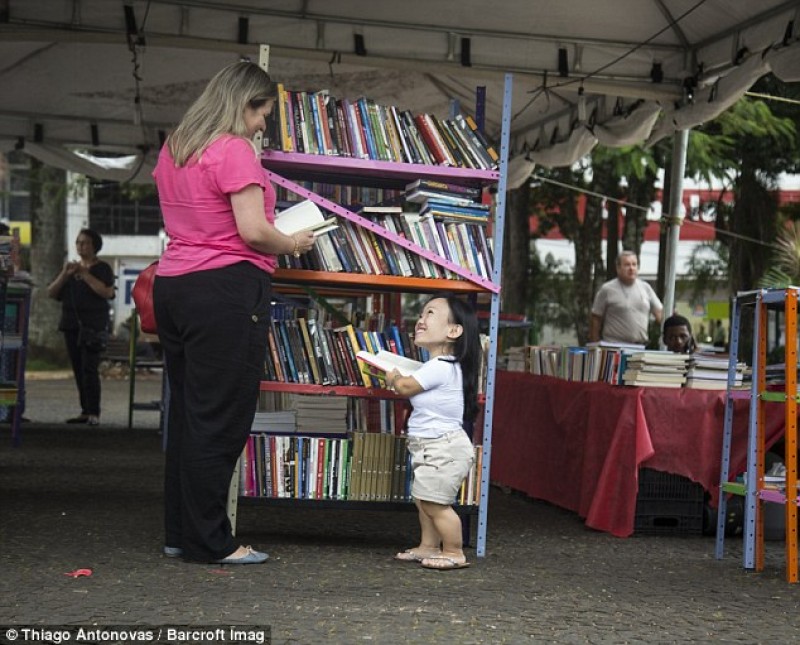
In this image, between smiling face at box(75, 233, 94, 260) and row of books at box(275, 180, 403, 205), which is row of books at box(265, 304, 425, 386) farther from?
smiling face at box(75, 233, 94, 260)

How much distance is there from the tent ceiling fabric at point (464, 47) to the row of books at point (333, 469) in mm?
3896

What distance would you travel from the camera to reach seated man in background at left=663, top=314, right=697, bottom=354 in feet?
34.2

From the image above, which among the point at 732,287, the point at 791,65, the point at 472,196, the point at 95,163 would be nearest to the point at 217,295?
the point at 472,196

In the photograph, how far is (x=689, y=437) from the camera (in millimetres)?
8156

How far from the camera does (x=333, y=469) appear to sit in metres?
6.96

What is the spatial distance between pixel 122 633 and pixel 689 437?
4.48 meters

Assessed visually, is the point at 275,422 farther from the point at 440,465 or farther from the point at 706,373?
the point at 706,373

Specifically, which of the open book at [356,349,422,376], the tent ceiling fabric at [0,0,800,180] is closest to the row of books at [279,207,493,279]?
the open book at [356,349,422,376]

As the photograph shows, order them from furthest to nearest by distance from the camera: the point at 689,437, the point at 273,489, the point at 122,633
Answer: the point at 689,437 < the point at 273,489 < the point at 122,633

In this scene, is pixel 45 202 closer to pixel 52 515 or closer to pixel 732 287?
pixel 732 287

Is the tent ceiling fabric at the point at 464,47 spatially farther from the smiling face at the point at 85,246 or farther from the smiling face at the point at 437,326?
the smiling face at the point at 437,326

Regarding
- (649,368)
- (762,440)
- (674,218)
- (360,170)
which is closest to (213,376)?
(360,170)

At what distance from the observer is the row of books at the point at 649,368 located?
8219 mm
